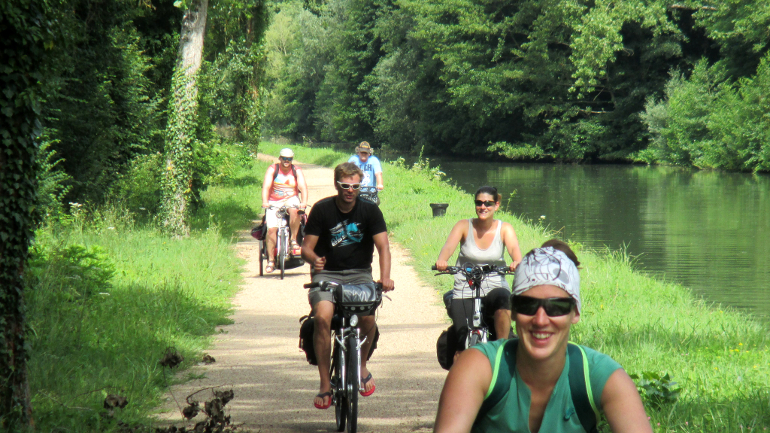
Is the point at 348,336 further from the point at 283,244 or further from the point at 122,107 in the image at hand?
the point at 122,107

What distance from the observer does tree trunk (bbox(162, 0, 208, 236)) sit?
1431 centimetres

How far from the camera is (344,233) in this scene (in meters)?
5.54

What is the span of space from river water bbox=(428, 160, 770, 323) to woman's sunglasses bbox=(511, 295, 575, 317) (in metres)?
10.0

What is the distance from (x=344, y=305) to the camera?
5219 millimetres

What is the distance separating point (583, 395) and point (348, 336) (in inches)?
123

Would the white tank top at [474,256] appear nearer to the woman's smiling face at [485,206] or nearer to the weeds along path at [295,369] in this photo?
the woman's smiling face at [485,206]

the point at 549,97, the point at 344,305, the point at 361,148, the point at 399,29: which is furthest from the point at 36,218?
the point at 399,29

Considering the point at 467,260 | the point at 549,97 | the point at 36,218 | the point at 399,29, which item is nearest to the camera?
the point at 36,218

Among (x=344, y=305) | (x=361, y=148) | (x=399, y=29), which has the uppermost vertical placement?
(x=399, y=29)

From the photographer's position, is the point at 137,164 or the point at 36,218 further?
the point at 137,164

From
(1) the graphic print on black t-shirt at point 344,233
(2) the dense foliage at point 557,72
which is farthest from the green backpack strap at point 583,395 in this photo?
(2) the dense foliage at point 557,72

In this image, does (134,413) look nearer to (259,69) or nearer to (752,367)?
(752,367)

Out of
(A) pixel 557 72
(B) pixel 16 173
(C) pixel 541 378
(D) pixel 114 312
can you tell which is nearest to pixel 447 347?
(B) pixel 16 173

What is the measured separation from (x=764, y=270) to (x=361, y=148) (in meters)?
8.05
